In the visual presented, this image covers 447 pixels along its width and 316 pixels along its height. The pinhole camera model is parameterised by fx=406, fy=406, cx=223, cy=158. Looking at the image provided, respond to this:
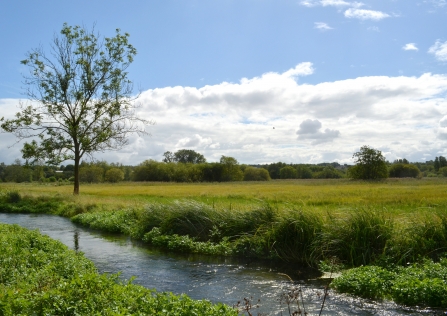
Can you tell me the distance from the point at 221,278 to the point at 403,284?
5582 mm

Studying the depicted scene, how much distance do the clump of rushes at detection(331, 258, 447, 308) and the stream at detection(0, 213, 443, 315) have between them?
34cm

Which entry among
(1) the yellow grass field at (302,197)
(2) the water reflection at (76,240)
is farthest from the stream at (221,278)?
(1) the yellow grass field at (302,197)

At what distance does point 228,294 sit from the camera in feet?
38.1

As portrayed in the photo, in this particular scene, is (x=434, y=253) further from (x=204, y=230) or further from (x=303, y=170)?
(x=303, y=170)

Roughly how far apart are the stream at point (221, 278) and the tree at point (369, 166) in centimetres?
7308

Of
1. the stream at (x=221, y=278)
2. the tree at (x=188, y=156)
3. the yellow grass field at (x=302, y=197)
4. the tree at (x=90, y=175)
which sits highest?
the tree at (x=188, y=156)

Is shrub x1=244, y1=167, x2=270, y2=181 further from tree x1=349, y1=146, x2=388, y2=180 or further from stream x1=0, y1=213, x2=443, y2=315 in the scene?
stream x1=0, y1=213, x2=443, y2=315

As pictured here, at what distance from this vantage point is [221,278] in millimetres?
13477

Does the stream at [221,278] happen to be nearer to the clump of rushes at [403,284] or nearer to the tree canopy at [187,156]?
the clump of rushes at [403,284]

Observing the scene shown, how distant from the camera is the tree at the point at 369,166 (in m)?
84.6

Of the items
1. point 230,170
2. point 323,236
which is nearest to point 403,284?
point 323,236

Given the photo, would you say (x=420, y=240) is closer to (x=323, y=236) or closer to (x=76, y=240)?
(x=323, y=236)

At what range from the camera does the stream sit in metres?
10.4

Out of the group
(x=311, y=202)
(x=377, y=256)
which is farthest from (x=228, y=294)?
(x=311, y=202)
